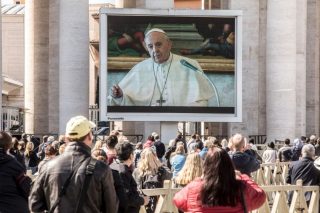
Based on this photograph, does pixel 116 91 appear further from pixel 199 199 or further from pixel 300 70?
pixel 199 199

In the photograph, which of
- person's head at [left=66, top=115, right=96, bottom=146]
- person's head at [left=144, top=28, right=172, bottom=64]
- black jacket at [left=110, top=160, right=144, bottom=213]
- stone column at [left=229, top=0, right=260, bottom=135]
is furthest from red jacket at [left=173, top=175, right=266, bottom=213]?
stone column at [left=229, top=0, right=260, bottom=135]

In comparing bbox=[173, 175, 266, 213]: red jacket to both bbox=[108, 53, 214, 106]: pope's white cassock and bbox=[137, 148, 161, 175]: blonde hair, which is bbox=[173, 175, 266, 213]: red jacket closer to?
bbox=[137, 148, 161, 175]: blonde hair

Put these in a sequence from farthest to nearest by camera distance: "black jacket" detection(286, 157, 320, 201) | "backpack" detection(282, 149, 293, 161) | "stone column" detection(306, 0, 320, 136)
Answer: "stone column" detection(306, 0, 320, 136)
"backpack" detection(282, 149, 293, 161)
"black jacket" detection(286, 157, 320, 201)

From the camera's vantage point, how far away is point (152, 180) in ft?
50.6

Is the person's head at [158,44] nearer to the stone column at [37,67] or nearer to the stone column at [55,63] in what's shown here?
the stone column at [55,63]

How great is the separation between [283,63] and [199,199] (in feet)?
112

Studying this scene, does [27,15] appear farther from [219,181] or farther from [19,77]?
[219,181]

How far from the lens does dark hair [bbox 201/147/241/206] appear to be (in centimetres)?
824

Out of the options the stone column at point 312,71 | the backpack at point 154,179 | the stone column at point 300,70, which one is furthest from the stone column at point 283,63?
the backpack at point 154,179

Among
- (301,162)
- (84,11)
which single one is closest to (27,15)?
(84,11)

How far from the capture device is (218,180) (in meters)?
8.23

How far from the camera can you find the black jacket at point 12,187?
35.6ft

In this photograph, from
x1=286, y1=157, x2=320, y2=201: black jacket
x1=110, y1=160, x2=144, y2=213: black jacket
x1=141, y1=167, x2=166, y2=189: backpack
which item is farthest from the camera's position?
x1=286, y1=157, x2=320, y2=201: black jacket

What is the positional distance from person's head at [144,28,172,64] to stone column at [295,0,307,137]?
9.43 metres
